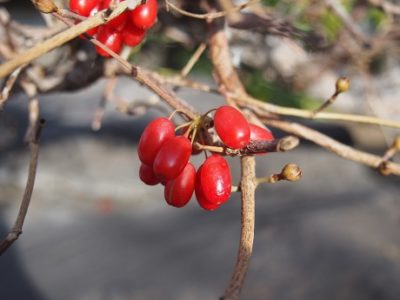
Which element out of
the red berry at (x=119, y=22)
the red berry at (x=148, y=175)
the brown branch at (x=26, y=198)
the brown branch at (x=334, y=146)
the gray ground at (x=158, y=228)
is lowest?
the gray ground at (x=158, y=228)

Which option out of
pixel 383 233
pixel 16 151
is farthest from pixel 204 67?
pixel 383 233

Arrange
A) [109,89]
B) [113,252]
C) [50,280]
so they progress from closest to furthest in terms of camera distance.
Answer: [109,89], [50,280], [113,252]

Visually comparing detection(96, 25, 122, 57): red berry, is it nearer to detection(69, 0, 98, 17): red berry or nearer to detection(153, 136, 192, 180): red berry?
detection(69, 0, 98, 17): red berry

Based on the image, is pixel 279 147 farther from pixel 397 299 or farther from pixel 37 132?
pixel 397 299

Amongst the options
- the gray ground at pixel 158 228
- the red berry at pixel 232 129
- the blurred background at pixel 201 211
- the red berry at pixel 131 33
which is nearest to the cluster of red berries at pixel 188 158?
the red berry at pixel 232 129

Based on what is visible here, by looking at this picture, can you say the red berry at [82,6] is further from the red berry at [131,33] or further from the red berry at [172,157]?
the red berry at [172,157]

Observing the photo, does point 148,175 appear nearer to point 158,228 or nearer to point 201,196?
point 201,196

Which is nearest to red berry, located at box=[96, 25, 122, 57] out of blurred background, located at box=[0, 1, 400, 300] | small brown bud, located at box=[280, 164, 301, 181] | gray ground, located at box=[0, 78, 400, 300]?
small brown bud, located at box=[280, 164, 301, 181]
